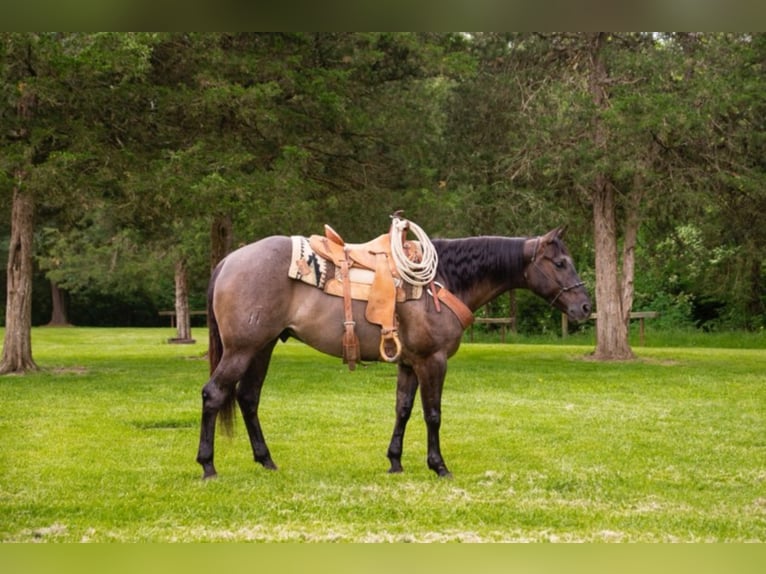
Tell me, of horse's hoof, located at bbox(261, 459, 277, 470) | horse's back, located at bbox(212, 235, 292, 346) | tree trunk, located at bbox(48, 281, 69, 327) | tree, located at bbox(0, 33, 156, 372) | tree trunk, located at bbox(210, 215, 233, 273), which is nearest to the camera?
horse's back, located at bbox(212, 235, 292, 346)

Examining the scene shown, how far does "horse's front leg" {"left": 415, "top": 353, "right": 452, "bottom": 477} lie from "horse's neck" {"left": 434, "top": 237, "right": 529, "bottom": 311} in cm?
52

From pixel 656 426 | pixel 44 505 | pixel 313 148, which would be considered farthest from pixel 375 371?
pixel 44 505

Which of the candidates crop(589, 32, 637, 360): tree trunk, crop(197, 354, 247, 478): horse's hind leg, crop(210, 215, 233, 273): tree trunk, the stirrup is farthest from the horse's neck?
crop(589, 32, 637, 360): tree trunk

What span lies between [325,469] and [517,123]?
12.1m

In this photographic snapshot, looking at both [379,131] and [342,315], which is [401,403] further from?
[379,131]

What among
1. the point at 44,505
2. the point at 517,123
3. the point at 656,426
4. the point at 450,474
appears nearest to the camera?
the point at 44,505

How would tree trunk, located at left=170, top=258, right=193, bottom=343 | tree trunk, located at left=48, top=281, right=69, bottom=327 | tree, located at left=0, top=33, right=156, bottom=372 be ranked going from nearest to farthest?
tree, located at left=0, top=33, right=156, bottom=372
tree trunk, located at left=170, top=258, right=193, bottom=343
tree trunk, located at left=48, top=281, right=69, bottom=327

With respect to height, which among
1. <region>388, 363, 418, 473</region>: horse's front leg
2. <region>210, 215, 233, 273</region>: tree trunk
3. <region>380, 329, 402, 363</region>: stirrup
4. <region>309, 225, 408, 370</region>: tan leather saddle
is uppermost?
<region>210, 215, 233, 273</region>: tree trunk

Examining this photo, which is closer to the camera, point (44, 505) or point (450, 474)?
point (44, 505)

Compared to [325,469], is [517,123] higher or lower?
higher

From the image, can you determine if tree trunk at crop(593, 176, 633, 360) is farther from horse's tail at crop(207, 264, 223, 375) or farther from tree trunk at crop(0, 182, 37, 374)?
horse's tail at crop(207, 264, 223, 375)

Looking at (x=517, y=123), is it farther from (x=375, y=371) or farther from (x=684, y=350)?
(x=684, y=350)

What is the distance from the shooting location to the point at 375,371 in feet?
49.0

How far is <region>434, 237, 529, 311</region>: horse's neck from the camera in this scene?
6111mm
